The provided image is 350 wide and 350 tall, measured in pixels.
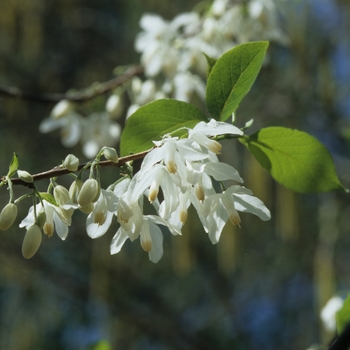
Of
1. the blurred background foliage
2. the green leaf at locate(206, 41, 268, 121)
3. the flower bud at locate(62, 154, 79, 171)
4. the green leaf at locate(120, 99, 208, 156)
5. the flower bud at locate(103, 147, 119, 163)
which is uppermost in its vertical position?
the green leaf at locate(206, 41, 268, 121)

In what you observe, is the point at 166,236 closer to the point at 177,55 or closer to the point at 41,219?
the point at 177,55

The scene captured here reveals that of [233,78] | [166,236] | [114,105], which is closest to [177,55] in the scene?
[114,105]

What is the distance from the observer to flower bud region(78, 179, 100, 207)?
724 millimetres

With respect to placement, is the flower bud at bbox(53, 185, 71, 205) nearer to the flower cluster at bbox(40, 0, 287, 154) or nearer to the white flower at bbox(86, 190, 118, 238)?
the white flower at bbox(86, 190, 118, 238)

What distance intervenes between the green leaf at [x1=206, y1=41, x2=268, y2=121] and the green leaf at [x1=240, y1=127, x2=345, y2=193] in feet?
0.19

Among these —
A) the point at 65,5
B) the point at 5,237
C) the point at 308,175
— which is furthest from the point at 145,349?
the point at 308,175

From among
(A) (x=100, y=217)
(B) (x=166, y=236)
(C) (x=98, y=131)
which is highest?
(A) (x=100, y=217)

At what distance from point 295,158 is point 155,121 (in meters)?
0.21

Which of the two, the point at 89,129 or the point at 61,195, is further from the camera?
the point at 89,129

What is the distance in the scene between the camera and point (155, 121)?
32.5 inches

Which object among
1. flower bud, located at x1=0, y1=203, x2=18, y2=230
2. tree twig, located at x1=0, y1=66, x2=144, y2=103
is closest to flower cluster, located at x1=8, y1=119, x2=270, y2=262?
flower bud, located at x1=0, y1=203, x2=18, y2=230

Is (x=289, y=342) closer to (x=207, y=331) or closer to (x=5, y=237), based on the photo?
(x=207, y=331)

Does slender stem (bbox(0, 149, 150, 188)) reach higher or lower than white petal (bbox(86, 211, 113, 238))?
higher

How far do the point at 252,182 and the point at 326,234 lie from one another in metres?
1.28
